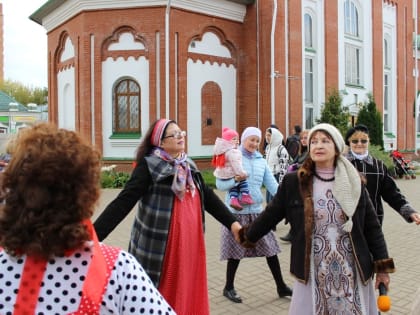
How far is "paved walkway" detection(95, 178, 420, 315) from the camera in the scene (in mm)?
4754

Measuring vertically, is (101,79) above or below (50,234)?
above

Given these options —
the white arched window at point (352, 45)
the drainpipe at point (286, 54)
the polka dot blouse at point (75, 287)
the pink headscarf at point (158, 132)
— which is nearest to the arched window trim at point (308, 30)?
the drainpipe at point (286, 54)

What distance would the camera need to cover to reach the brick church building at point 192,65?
17203 millimetres

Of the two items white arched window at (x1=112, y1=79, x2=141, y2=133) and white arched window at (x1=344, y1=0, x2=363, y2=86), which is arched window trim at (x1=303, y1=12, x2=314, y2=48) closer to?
white arched window at (x1=344, y1=0, x2=363, y2=86)

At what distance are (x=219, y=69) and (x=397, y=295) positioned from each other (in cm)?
1462

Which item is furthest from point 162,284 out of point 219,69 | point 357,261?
point 219,69

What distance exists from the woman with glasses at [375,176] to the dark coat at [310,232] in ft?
3.13

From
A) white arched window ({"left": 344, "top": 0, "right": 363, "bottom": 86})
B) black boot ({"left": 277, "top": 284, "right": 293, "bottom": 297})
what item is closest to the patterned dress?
black boot ({"left": 277, "top": 284, "right": 293, "bottom": 297})

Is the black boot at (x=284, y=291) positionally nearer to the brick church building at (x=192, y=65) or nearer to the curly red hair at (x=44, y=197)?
the curly red hair at (x=44, y=197)

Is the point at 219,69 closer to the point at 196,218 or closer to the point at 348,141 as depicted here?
the point at 348,141

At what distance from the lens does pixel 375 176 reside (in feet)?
14.4

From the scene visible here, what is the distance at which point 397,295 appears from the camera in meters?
5.11

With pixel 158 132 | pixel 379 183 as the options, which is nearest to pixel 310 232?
pixel 158 132

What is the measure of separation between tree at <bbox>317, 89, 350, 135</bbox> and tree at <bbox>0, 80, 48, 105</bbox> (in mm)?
55024
